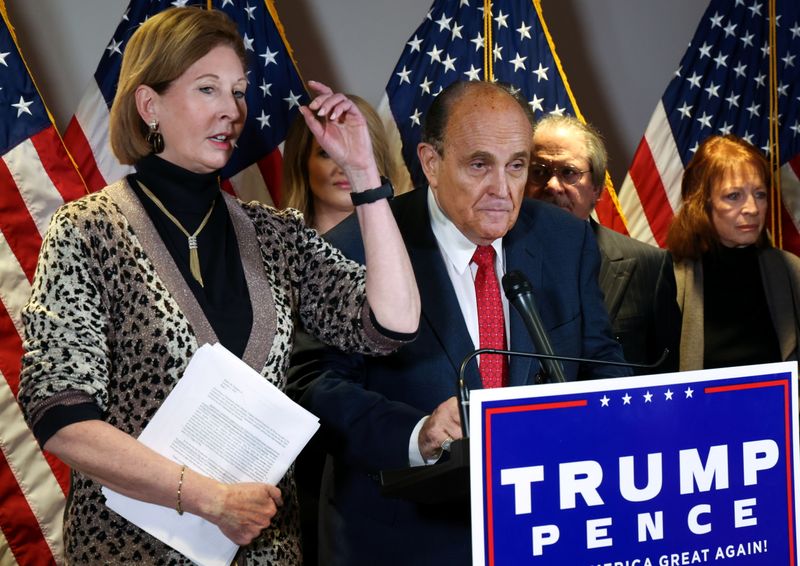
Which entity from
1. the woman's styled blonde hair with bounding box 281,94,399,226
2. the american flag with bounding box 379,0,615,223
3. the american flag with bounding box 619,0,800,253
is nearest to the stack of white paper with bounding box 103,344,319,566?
the woman's styled blonde hair with bounding box 281,94,399,226

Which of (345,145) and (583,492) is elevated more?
(345,145)

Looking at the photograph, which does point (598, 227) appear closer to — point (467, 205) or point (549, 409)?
point (467, 205)

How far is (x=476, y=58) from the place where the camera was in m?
4.30

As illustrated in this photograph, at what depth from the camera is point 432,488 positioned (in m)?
1.44

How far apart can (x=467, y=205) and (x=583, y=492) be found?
0.99 m

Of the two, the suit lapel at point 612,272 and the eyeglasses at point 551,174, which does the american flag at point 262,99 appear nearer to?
the eyeglasses at point 551,174

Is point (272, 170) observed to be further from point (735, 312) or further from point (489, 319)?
point (489, 319)

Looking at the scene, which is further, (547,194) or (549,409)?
(547,194)

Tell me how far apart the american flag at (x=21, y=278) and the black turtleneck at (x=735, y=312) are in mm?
2234

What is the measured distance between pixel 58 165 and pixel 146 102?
1.70 metres

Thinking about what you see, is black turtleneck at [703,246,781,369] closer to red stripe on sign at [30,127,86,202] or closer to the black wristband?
the black wristband

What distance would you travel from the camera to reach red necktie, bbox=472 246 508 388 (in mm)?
2096

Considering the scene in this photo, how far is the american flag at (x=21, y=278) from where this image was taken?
3.40m

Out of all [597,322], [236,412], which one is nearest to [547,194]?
[597,322]
